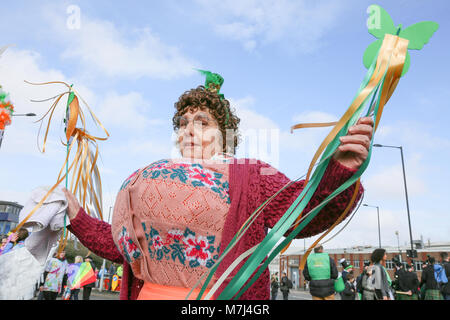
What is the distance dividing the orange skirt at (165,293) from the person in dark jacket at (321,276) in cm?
480

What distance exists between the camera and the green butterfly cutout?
1059mm

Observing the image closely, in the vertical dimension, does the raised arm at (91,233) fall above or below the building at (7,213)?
below

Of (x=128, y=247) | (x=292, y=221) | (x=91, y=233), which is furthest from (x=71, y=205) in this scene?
(x=292, y=221)

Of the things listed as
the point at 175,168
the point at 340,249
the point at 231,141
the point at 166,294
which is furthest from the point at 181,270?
the point at 340,249

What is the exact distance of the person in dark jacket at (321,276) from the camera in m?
5.41

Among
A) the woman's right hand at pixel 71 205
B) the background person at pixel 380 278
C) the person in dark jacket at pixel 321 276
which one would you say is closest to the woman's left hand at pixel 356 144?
the woman's right hand at pixel 71 205

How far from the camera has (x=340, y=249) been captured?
5131 centimetres

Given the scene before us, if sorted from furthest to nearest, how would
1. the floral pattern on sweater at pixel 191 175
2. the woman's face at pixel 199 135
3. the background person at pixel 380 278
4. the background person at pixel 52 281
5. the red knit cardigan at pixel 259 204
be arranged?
the background person at pixel 52 281, the background person at pixel 380 278, the woman's face at pixel 199 135, the floral pattern on sweater at pixel 191 175, the red knit cardigan at pixel 259 204

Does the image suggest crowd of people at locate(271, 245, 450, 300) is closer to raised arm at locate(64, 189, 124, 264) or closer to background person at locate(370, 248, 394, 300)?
background person at locate(370, 248, 394, 300)

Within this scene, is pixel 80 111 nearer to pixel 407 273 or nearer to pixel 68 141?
pixel 68 141

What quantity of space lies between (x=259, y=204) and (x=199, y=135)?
376mm

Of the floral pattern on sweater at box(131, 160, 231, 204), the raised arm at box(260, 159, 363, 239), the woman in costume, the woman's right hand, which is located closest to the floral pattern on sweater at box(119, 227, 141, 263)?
the woman in costume

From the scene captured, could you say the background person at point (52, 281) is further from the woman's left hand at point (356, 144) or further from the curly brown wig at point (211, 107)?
the woman's left hand at point (356, 144)
